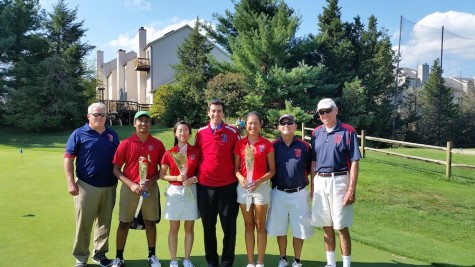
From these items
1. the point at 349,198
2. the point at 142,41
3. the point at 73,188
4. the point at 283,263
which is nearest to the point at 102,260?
the point at 73,188

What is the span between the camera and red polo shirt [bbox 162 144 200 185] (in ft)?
13.9

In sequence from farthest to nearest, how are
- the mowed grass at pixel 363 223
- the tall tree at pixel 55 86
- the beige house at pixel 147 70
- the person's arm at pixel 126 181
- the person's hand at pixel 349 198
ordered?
the beige house at pixel 147 70 → the tall tree at pixel 55 86 → the mowed grass at pixel 363 223 → the person's arm at pixel 126 181 → the person's hand at pixel 349 198

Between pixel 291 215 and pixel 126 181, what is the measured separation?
1804mm

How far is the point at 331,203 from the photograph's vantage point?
4207mm

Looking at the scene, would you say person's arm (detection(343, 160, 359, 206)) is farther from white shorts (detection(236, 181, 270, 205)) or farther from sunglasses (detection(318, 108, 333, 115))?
white shorts (detection(236, 181, 270, 205))

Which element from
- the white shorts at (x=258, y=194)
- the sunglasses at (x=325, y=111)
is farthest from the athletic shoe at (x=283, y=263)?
the sunglasses at (x=325, y=111)

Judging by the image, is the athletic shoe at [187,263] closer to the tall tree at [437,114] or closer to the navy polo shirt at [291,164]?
the navy polo shirt at [291,164]

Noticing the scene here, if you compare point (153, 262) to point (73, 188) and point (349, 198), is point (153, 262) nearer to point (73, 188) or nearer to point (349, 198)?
point (73, 188)

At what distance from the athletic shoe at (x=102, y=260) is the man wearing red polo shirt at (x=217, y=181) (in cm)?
108

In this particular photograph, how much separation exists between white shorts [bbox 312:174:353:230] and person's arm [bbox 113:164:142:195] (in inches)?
74.2

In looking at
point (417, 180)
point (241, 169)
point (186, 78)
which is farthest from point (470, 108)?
point (241, 169)

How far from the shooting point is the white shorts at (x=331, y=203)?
13.5 ft

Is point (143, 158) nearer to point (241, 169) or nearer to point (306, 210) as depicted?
point (241, 169)

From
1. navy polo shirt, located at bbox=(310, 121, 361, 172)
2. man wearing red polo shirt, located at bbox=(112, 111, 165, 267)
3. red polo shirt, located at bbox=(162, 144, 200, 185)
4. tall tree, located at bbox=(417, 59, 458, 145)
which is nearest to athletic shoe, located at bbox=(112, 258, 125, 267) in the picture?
man wearing red polo shirt, located at bbox=(112, 111, 165, 267)
